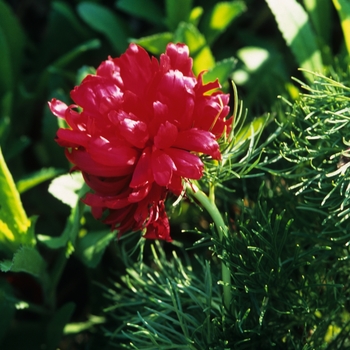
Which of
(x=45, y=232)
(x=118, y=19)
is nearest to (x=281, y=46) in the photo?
(x=118, y=19)

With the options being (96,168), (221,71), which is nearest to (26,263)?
(96,168)

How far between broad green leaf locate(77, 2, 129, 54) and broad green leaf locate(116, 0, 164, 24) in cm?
3

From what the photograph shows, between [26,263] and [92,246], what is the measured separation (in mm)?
85

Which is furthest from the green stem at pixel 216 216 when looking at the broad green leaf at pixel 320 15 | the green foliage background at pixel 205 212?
the broad green leaf at pixel 320 15

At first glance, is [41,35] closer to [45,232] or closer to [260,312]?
[45,232]

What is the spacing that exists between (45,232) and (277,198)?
0.40 meters

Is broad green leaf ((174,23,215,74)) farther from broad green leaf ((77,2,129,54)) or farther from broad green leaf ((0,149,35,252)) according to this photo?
broad green leaf ((0,149,35,252))

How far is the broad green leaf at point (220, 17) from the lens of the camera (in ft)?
2.93

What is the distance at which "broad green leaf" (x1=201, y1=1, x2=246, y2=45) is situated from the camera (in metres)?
0.89

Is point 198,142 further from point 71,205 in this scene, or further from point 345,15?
point 345,15

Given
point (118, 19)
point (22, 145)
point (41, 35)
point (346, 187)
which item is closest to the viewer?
point (346, 187)

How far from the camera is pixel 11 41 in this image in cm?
99

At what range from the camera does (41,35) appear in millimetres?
1212

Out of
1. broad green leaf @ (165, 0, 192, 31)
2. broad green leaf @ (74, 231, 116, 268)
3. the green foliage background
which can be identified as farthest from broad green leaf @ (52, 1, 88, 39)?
broad green leaf @ (74, 231, 116, 268)
